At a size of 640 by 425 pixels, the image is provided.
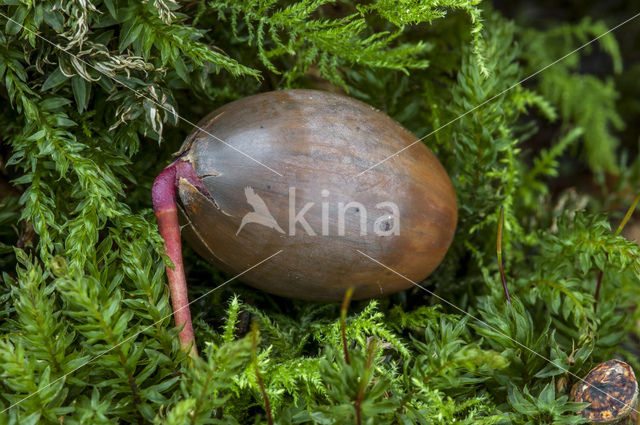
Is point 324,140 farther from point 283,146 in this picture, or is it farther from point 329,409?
point 329,409

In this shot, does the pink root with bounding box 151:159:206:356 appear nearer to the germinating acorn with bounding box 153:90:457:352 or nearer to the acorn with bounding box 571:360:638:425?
the germinating acorn with bounding box 153:90:457:352

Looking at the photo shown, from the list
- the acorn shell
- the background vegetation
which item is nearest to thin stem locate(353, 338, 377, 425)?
the background vegetation

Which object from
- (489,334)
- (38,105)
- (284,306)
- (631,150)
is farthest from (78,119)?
(631,150)

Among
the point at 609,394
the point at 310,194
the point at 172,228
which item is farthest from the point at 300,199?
the point at 609,394

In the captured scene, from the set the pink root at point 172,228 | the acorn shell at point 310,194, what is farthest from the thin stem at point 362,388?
the pink root at point 172,228
